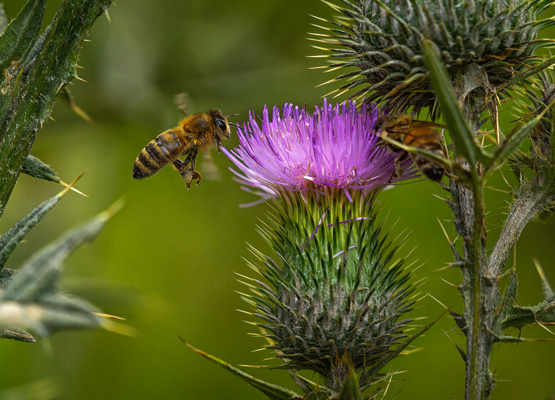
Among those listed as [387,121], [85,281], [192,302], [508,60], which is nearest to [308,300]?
[387,121]

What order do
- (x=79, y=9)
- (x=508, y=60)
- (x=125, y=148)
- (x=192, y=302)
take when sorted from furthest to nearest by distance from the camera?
(x=125, y=148) → (x=192, y=302) → (x=508, y=60) → (x=79, y=9)

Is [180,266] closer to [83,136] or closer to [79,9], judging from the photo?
[83,136]

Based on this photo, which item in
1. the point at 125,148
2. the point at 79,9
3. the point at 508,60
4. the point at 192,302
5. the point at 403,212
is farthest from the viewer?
the point at 125,148

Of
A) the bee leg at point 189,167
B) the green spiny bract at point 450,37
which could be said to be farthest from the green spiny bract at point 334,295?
the bee leg at point 189,167

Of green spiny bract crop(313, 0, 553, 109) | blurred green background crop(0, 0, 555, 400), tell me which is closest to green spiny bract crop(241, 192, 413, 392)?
green spiny bract crop(313, 0, 553, 109)

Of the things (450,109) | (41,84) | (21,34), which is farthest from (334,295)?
(21,34)

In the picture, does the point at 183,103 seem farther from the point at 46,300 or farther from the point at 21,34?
the point at 46,300
